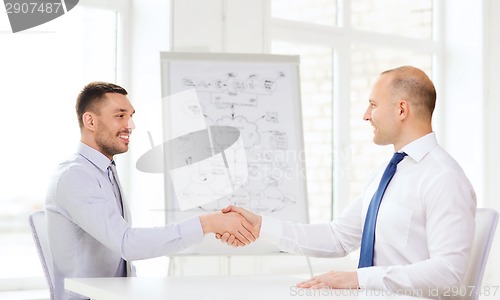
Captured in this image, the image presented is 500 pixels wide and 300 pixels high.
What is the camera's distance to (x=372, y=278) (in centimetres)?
233

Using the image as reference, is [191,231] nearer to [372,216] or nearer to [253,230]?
[253,230]

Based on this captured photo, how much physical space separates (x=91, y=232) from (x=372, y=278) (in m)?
1.01

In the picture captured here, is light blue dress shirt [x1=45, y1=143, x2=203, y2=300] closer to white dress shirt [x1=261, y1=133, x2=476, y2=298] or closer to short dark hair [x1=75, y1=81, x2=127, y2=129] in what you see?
short dark hair [x1=75, y1=81, x2=127, y2=129]

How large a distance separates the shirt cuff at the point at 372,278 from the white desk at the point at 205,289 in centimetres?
7

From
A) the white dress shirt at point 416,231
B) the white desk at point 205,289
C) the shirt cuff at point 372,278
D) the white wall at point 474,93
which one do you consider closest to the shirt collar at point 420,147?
the white dress shirt at point 416,231

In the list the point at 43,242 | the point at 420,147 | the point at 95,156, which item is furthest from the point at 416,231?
the point at 43,242

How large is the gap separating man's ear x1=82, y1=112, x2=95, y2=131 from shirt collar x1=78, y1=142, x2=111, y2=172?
0.32ft

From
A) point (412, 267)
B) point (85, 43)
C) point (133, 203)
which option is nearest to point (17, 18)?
point (85, 43)

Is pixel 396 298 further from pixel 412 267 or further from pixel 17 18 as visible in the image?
pixel 17 18

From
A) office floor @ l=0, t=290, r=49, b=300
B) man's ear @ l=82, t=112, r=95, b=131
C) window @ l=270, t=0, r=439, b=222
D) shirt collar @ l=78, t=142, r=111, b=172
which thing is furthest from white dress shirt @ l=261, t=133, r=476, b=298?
window @ l=270, t=0, r=439, b=222

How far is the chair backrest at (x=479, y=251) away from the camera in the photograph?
2.42 m

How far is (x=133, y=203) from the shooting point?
4246 mm

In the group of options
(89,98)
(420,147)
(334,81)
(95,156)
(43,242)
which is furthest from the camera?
(334,81)

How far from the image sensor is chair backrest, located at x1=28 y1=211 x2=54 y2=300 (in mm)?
2781
